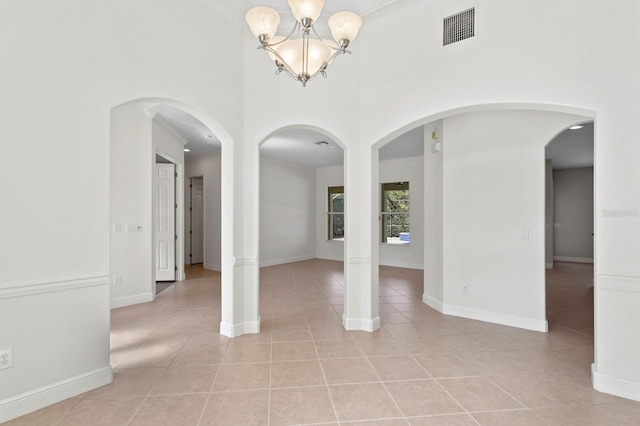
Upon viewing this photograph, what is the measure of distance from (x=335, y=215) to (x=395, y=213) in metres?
2.00

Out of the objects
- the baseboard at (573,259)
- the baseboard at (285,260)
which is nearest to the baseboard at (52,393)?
the baseboard at (285,260)

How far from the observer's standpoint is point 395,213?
29.6 feet

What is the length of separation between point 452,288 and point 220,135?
11.8 feet

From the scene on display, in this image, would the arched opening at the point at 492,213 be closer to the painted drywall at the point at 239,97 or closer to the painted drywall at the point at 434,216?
Answer: the painted drywall at the point at 434,216

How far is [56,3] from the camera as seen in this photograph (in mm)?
2303

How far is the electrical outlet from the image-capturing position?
2090 millimetres

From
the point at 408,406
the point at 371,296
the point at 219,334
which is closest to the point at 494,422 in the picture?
the point at 408,406

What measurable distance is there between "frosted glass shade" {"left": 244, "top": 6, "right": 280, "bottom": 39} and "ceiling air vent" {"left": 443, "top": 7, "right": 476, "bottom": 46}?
1.96 m

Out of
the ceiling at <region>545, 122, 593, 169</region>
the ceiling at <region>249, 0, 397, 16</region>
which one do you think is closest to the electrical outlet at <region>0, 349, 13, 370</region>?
the ceiling at <region>249, 0, 397, 16</region>

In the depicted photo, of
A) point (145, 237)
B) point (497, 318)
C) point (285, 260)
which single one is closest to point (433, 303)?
point (497, 318)

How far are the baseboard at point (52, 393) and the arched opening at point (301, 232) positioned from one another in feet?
5.61

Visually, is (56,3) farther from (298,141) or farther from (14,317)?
(298,141)

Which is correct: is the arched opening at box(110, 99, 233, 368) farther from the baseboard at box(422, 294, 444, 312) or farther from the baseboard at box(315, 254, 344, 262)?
the baseboard at box(315, 254, 344, 262)

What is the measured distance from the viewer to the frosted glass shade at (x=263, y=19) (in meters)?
2.18
